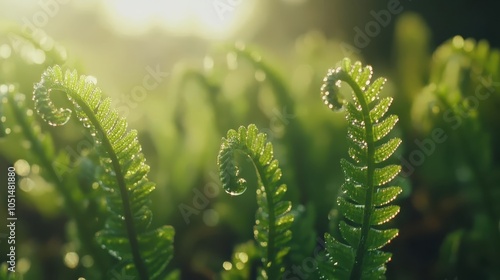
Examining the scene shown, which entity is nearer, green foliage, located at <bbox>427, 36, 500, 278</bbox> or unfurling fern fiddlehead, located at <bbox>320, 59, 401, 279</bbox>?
unfurling fern fiddlehead, located at <bbox>320, 59, 401, 279</bbox>

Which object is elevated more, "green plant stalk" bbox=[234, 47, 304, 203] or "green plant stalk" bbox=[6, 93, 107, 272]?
"green plant stalk" bbox=[234, 47, 304, 203]

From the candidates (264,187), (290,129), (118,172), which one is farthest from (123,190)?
(290,129)

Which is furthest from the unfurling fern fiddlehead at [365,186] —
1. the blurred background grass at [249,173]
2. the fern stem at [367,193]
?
the blurred background grass at [249,173]

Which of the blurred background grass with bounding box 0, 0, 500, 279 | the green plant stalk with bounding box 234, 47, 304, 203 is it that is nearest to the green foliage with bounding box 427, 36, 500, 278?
the blurred background grass with bounding box 0, 0, 500, 279

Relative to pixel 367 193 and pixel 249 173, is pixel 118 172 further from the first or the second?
pixel 249 173

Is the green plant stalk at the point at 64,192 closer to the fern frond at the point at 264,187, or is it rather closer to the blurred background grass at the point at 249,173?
the blurred background grass at the point at 249,173

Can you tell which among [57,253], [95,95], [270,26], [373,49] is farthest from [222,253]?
[270,26]

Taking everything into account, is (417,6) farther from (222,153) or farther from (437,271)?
(222,153)

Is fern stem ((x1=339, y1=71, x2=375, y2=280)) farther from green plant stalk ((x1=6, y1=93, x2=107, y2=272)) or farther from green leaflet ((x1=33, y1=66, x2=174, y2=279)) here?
green plant stalk ((x1=6, y1=93, x2=107, y2=272))
